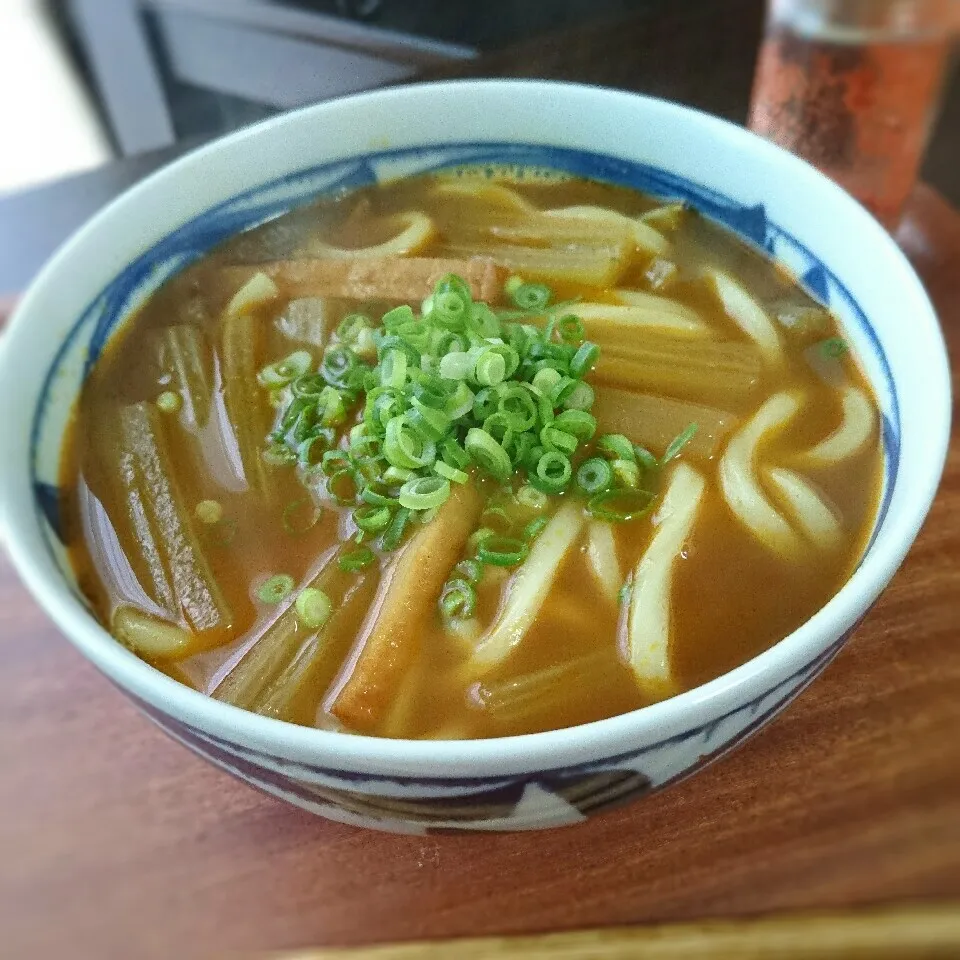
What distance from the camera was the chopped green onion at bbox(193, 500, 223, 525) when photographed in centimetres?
117

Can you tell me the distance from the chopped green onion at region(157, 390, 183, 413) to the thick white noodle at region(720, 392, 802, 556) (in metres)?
0.71

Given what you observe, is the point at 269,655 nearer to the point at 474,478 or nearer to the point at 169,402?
the point at 474,478

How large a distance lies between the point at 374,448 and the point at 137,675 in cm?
46

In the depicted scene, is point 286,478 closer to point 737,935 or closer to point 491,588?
point 491,588

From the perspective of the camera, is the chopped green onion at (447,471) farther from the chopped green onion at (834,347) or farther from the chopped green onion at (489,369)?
the chopped green onion at (834,347)

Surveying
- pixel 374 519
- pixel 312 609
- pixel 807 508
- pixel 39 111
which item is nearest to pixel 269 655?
pixel 312 609

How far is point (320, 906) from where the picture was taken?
1.00m

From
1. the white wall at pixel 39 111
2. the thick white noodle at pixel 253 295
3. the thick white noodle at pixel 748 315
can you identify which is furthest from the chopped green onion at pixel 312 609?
the white wall at pixel 39 111

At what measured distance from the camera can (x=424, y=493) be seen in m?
1.12

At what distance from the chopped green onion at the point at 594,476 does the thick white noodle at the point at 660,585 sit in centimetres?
7

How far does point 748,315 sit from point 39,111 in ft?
9.33

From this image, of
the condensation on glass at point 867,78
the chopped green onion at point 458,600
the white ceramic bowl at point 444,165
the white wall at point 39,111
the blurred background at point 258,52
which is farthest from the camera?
the white wall at point 39,111

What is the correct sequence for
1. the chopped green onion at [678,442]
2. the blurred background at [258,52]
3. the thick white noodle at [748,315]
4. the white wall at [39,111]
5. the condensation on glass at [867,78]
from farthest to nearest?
the white wall at [39,111] < the blurred background at [258,52] < the condensation on glass at [867,78] < the thick white noodle at [748,315] < the chopped green onion at [678,442]

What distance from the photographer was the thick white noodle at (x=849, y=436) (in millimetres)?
1179
